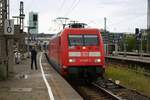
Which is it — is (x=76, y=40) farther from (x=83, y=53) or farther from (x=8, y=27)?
(x=8, y=27)

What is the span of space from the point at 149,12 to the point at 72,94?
10866 cm

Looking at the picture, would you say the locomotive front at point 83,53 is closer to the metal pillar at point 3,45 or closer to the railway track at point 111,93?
the railway track at point 111,93

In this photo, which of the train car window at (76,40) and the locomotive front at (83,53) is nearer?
the locomotive front at (83,53)

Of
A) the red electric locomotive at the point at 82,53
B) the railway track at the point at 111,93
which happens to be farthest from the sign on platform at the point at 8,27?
the railway track at the point at 111,93

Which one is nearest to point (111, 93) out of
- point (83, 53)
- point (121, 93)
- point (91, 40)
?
point (121, 93)

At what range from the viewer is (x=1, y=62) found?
843 inches

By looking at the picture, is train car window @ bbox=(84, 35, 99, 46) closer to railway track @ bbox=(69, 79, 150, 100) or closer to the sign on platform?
railway track @ bbox=(69, 79, 150, 100)

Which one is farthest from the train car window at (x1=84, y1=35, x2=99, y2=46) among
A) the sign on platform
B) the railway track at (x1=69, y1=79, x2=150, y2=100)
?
the sign on platform

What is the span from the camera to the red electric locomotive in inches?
892

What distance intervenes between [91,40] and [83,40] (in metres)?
0.40

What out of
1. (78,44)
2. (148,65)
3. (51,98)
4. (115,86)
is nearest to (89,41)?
(78,44)

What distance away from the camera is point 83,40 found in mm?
23344

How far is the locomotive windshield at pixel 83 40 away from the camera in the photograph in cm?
2325

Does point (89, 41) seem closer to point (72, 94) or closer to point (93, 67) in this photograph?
point (93, 67)
